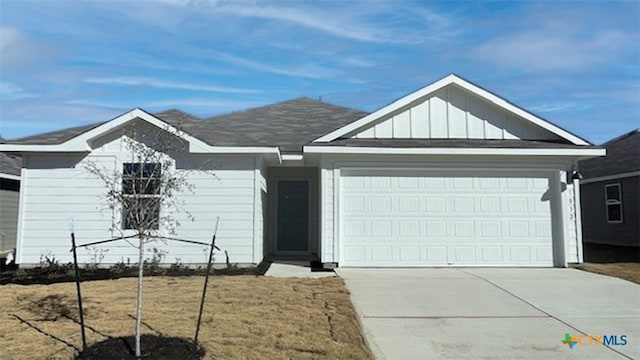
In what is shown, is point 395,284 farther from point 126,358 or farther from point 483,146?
point 126,358

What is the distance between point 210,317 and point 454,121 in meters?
7.91

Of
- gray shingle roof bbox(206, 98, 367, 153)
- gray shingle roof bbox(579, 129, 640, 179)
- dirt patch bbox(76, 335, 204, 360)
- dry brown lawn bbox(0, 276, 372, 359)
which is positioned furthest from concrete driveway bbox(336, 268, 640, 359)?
gray shingle roof bbox(579, 129, 640, 179)

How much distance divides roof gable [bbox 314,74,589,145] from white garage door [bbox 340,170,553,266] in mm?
1054

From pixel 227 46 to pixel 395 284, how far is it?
8209 mm

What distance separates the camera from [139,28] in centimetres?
1124

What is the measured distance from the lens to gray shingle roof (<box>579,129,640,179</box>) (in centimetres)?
1767

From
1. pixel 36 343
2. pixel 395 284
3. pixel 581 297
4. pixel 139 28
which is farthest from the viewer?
pixel 139 28

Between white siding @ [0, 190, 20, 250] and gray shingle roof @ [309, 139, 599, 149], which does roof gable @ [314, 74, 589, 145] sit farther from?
white siding @ [0, 190, 20, 250]

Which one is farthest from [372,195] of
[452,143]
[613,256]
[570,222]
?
[613,256]

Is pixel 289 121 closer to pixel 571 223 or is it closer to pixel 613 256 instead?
pixel 571 223

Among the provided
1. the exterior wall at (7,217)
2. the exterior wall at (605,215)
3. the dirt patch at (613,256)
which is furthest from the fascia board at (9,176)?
the exterior wall at (605,215)

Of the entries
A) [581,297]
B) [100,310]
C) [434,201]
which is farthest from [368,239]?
[100,310]

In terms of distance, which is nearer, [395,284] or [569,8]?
[395,284]

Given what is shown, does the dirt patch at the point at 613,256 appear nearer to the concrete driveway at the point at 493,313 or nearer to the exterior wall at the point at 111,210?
the concrete driveway at the point at 493,313
